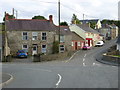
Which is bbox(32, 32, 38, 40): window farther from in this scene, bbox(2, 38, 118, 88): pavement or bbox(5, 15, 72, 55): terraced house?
bbox(2, 38, 118, 88): pavement

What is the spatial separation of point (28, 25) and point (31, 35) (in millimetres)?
2428

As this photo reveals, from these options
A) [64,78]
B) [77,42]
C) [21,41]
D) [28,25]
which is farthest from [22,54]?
[64,78]

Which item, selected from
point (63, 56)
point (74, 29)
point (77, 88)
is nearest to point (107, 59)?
point (63, 56)

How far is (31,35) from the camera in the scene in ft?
172

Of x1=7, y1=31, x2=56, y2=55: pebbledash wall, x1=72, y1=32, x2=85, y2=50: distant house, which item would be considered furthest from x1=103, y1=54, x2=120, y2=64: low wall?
x1=72, y1=32, x2=85, y2=50: distant house

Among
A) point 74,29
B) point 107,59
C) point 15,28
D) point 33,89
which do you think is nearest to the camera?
point 33,89

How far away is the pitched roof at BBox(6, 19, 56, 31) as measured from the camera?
5178 centimetres

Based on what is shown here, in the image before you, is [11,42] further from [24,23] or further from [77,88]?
[77,88]

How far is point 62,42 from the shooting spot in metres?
57.6

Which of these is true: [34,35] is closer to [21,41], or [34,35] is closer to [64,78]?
[21,41]

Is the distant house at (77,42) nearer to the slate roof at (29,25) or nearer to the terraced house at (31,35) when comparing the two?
the terraced house at (31,35)

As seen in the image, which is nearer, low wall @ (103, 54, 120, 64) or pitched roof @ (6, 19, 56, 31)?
low wall @ (103, 54, 120, 64)

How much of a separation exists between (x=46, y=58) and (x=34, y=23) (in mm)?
12303

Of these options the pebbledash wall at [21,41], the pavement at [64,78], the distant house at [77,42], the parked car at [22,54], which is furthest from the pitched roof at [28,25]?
the pavement at [64,78]
